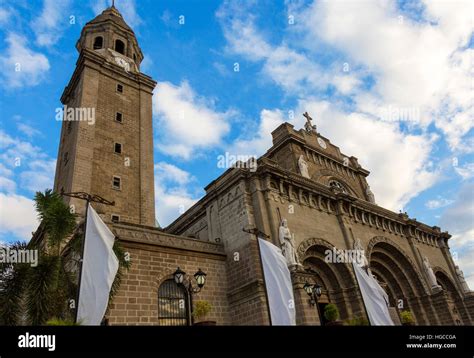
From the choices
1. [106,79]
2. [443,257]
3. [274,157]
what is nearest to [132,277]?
[274,157]

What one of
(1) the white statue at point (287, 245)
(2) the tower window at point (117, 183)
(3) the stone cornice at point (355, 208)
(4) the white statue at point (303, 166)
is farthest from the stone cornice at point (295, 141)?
(2) the tower window at point (117, 183)

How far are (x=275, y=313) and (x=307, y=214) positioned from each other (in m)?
10.3

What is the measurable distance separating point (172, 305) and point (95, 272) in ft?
25.5

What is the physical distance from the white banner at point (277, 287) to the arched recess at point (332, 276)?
7.34 meters

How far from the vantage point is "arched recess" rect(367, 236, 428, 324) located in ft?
91.7

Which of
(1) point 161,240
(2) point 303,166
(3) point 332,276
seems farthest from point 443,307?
(1) point 161,240

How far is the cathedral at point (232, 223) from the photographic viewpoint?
1719 cm

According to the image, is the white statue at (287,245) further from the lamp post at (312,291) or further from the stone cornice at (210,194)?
the stone cornice at (210,194)

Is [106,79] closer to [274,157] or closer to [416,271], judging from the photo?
[274,157]

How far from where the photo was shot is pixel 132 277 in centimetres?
1612

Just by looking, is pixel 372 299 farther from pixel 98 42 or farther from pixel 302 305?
pixel 98 42

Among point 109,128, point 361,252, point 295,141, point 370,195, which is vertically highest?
point 109,128

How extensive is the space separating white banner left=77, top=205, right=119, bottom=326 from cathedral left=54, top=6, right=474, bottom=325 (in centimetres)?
362

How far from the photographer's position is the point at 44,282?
11.4 metres
